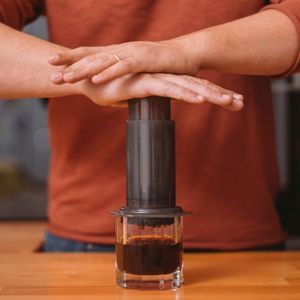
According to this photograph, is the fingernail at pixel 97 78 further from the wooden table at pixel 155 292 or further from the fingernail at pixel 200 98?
the wooden table at pixel 155 292

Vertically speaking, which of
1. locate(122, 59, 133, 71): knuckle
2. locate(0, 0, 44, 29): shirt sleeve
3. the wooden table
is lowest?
the wooden table

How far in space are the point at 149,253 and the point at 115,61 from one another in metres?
0.25

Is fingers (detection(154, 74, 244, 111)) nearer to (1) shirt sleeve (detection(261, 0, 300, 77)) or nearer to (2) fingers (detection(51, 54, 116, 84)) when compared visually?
(2) fingers (detection(51, 54, 116, 84))

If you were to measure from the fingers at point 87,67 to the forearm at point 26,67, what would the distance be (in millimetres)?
81

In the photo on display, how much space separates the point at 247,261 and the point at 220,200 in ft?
0.63

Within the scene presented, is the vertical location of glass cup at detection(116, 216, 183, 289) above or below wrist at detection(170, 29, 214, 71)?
below

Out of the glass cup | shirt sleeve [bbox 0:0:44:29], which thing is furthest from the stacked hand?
shirt sleeve [bbox 0:0:44:29]

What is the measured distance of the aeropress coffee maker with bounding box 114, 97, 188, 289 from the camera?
84 centimetres

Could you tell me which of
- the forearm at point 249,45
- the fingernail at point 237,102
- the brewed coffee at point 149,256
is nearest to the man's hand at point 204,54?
the forearm at point 249,45

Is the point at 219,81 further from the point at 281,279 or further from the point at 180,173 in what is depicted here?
the point at 281,279

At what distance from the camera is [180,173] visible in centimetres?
117

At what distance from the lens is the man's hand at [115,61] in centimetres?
88

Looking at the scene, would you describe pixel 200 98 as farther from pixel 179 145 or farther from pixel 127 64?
pixel 179 145

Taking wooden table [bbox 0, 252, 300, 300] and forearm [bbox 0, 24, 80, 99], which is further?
forearm [bbox 0, 24, 80, 99]
